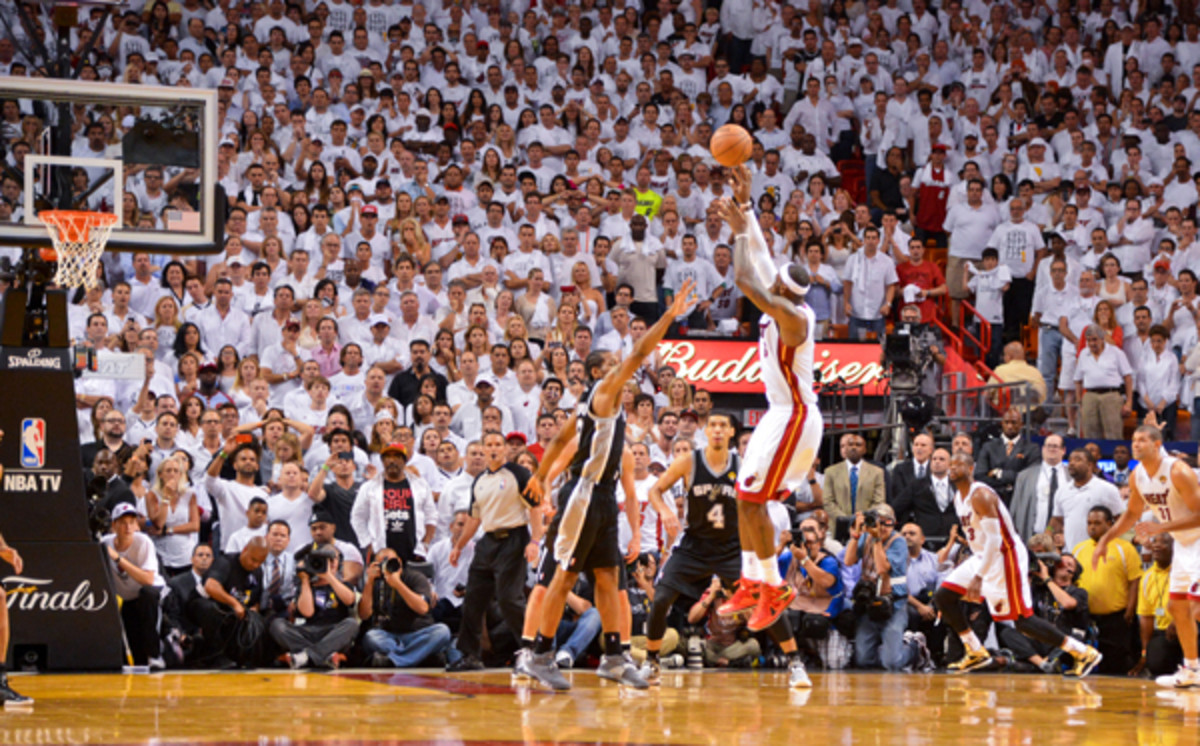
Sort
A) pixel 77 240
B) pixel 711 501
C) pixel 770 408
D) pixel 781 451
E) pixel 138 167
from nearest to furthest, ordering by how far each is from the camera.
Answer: pixel 781 451 < pixel 770 408 < pixel 77 240 < pixel 711 501 < pixel 138 167

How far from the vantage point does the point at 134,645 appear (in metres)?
11.9

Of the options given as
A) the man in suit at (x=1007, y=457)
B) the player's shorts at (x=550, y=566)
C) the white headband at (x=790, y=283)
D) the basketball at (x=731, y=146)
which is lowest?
the player's shorts at (x=550, y=566)

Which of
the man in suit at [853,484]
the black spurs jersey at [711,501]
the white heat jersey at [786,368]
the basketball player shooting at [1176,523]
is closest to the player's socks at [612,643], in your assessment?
the black spurs jersey at [711,501]

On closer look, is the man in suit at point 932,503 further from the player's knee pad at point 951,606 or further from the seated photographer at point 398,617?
the seated photographer at point 398,617

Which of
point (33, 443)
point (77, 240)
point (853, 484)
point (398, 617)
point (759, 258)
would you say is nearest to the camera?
point (759, 258)

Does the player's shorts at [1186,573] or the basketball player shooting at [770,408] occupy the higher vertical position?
the basketball player shooting at [770,408]

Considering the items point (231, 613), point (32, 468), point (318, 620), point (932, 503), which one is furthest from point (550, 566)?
point (932, 503)

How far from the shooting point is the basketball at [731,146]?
28.0 feet

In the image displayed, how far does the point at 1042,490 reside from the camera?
46.7 ft

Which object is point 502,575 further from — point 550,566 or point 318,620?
point 318,620

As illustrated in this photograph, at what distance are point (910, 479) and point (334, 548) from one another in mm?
5747

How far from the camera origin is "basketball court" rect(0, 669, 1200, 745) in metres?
7.42

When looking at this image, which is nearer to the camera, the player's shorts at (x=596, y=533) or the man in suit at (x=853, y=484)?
the player's shorts at (x=596, y=533)

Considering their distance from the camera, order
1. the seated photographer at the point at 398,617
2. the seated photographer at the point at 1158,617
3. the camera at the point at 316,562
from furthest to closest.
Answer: the seated photographer at the point at 1158,617 → the seated photographer at the point at 398,617 → the camera at the point at 316,562
